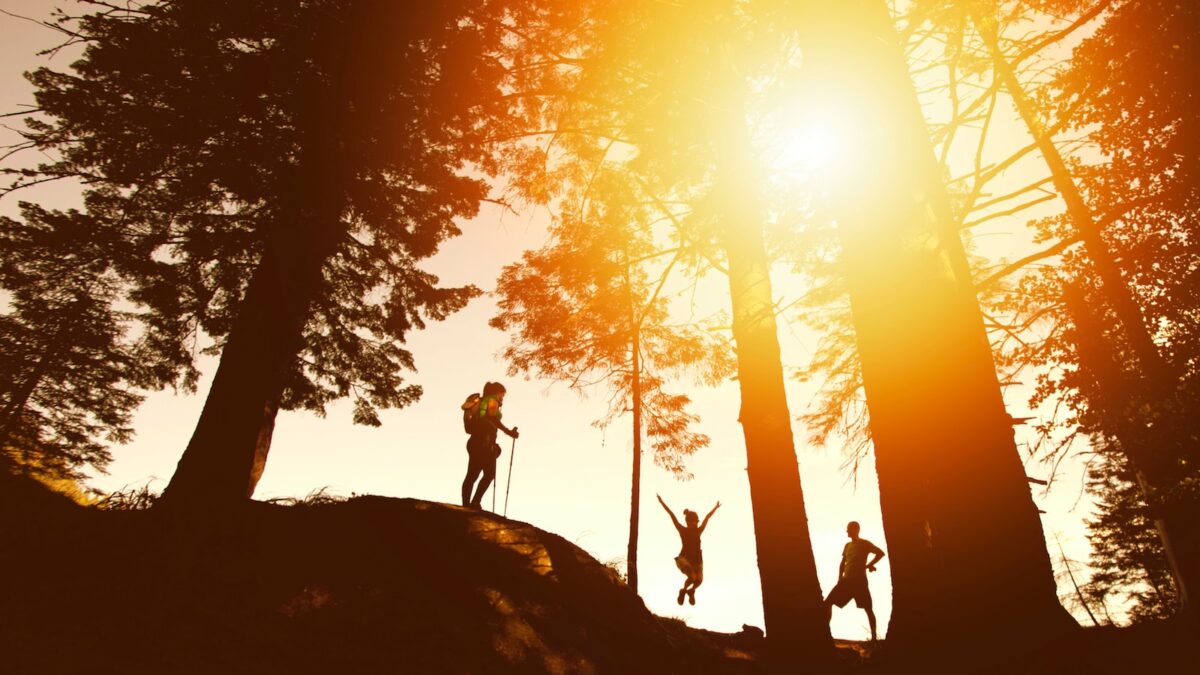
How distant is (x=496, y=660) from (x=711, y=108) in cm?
698

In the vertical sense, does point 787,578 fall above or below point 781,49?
below

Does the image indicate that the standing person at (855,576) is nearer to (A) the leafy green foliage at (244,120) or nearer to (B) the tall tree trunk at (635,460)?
(B) the tall tree trunk at (635,460)

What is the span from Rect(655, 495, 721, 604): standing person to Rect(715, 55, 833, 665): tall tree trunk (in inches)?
176

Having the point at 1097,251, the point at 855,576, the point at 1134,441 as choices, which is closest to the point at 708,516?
the point at 855,576

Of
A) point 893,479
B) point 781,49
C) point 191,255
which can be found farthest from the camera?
point 191,255

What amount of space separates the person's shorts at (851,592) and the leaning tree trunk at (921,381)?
7.29 m

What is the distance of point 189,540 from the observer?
399cm

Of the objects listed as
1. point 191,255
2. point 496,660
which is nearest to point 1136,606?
point 496,660

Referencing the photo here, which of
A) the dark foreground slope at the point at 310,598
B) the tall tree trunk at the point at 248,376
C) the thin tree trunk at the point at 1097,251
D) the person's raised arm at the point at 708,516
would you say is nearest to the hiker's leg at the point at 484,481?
the dark foreground slope at the point at 310,598

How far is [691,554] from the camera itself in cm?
1002

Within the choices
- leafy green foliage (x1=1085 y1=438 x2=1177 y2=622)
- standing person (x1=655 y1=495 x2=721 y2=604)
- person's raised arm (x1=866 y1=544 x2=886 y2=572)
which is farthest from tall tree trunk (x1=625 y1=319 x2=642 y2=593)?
leafy green foliage (x1=1085 y1=438 x2=1177 y2=622)

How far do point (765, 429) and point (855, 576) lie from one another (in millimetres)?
4332

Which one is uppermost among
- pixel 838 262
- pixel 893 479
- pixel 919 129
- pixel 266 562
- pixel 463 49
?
pixel 463 49

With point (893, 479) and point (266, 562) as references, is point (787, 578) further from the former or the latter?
point (266, 562)
